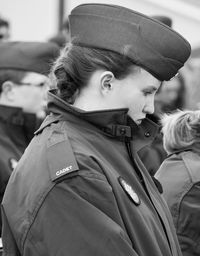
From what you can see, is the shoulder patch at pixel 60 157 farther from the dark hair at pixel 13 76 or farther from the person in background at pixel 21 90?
the dark hair at pixel 13 76

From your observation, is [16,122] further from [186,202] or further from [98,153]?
[98,153]

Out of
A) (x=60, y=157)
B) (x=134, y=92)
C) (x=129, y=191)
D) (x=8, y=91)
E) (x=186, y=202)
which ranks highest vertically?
(x=134, y=92)

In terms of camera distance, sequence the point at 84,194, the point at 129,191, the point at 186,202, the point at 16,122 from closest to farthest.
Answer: the point at 84,194
the point at 129,191
the point at 186,202
the point at 16,122

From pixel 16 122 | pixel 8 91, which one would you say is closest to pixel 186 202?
pixel 16 122

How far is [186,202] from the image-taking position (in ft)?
7.80

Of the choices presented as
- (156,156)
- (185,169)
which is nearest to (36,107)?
(156,156)

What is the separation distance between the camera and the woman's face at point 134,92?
192cm

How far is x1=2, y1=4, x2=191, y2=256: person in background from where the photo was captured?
1707 millimetres

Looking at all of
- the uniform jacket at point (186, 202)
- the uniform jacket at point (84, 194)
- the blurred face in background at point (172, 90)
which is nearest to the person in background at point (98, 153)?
the uniform jacket at point (84, 194)

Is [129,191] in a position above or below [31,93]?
above

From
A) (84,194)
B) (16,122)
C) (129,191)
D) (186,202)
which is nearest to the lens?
(84,194)

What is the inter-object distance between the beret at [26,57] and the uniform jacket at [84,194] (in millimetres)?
1636

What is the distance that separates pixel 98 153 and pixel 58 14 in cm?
573

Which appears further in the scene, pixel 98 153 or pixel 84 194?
pixel 98 153
